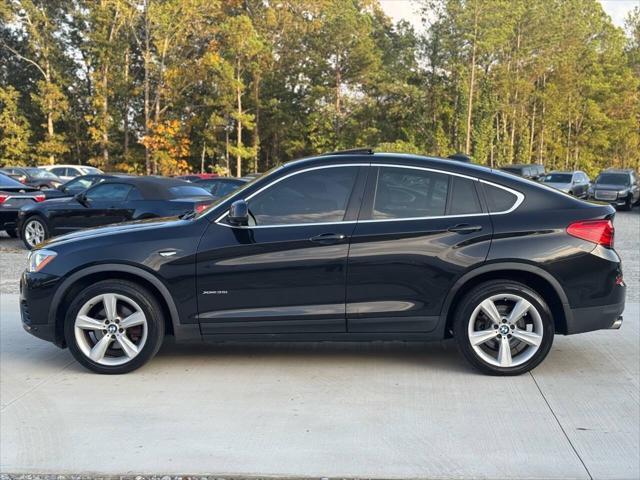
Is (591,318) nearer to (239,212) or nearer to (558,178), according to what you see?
(239,212)

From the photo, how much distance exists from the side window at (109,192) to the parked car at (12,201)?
2.14 metres

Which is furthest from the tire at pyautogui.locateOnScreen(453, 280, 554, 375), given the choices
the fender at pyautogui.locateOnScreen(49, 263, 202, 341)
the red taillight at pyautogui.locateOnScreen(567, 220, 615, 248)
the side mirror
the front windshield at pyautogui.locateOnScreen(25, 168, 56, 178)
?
the front windshield at pyautogui.locateOnScreen(25, 168, 56, 178)

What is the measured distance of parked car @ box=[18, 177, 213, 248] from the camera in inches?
463

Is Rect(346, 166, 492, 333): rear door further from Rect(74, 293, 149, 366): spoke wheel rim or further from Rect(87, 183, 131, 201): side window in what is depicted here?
Rect(87, 183, 131, 201): side window

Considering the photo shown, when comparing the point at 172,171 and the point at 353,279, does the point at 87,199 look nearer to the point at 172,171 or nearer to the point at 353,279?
the point at 353,279

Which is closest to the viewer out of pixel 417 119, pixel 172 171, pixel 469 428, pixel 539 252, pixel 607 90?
pixel 469 428

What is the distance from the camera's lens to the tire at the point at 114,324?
16.6 ft

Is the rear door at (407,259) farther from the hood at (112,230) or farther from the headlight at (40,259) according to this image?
the headlight at (40,259)

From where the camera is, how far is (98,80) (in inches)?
1996

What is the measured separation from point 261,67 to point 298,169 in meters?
49.5

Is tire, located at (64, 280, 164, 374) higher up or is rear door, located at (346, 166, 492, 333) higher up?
rear door, located at (346, 166, 492, 333)

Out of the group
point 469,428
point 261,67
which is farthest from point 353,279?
point 261,67

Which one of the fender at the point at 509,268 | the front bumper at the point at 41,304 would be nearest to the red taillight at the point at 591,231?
the fender at the point at 509,268

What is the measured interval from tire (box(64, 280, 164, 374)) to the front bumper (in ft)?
0.46
